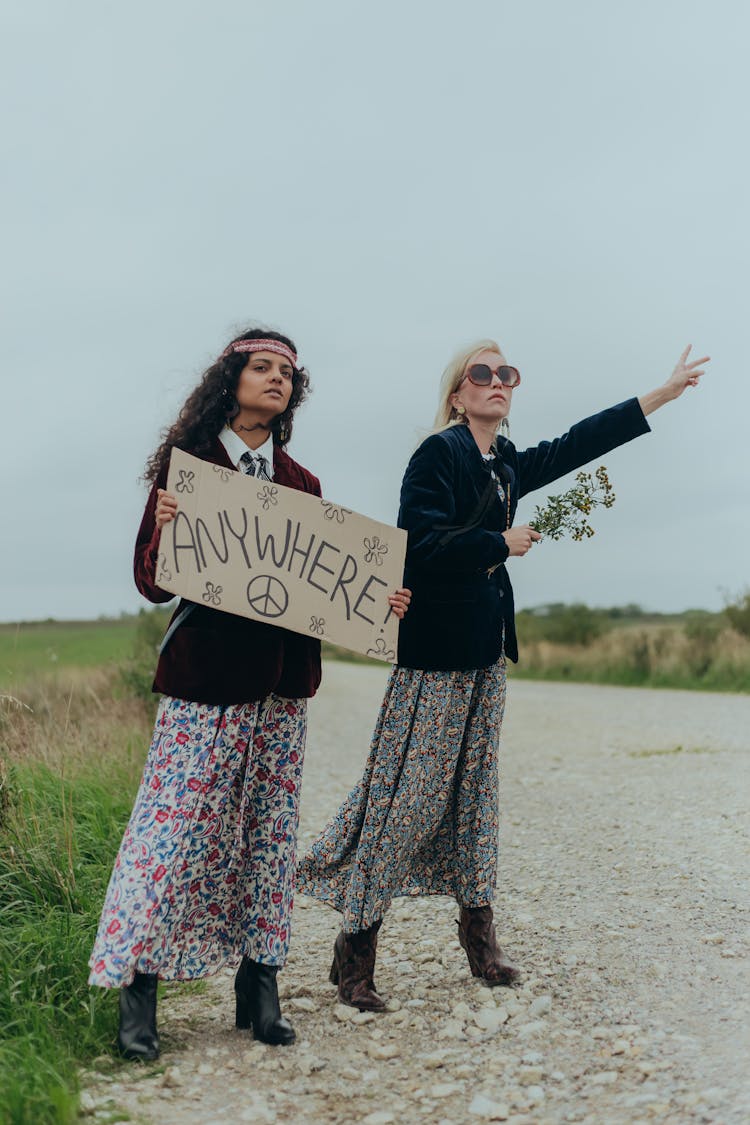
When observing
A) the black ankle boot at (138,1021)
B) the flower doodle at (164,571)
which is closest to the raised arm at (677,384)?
the flower doodle at (164,571)

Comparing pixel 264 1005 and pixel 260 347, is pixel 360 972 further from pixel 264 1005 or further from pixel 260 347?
pixel 260 347

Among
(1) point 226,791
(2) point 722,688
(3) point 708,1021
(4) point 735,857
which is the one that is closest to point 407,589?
(1) point 226,791

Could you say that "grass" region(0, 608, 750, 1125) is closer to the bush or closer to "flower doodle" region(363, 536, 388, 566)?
"flower doodle" region(363, 536, 388, 566)

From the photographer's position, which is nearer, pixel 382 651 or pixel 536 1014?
pixel 382 651

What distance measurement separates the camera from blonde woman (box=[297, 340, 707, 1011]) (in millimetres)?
4164

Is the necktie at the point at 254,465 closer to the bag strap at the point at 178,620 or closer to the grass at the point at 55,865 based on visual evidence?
the bag strap at the point at 178,620

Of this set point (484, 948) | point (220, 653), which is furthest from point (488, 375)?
point (484, 948)

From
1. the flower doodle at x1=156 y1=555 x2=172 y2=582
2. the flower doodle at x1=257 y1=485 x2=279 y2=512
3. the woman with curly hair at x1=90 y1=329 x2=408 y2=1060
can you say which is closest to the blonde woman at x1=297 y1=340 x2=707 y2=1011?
the woman with curly hair at x1=90 y1=329 x2=408 y2=1060

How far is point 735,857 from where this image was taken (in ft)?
21.4

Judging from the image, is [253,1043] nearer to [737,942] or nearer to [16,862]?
[16,862]

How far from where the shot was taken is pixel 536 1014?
4160 millimetres

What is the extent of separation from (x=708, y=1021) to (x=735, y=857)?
2599 mm

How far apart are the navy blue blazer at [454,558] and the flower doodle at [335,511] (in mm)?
260

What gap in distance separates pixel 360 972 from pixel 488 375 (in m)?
2.35
